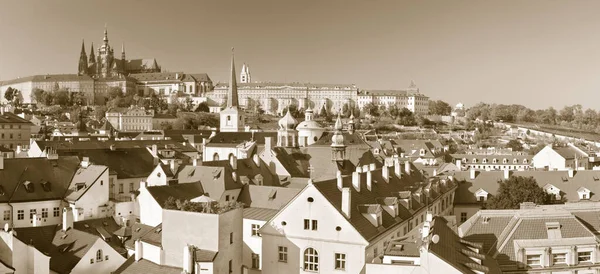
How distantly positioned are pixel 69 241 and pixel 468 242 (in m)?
26.1

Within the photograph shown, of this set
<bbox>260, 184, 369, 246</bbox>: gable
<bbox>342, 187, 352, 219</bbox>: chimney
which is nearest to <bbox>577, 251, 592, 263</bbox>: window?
<bbox>260, 184, 369, 246</bbox>: gable

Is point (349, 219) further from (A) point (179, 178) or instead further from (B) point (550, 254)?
(A) point (179, 178)

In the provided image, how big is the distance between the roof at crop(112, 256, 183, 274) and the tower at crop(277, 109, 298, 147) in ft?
160

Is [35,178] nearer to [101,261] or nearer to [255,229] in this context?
[101,261]

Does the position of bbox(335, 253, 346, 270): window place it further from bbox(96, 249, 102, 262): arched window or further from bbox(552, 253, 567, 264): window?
bbox(96, 249, 102, 262): arched window

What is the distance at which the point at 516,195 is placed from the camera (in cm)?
4862

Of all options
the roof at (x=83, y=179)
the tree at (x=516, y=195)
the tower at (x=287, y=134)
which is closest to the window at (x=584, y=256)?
the tree at (x=516, y=195)

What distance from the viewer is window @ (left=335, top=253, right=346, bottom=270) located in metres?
34.1

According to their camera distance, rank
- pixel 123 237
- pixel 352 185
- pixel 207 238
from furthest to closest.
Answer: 1. pixel 123 237
2. pixel 352 185
3. pixel 207 238

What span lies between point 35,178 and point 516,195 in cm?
4137

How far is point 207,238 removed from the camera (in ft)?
108

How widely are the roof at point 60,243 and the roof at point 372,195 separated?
16.0m

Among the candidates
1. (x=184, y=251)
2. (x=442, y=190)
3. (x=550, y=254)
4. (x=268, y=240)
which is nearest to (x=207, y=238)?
(x=184, y=251)

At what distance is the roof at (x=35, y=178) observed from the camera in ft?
168
